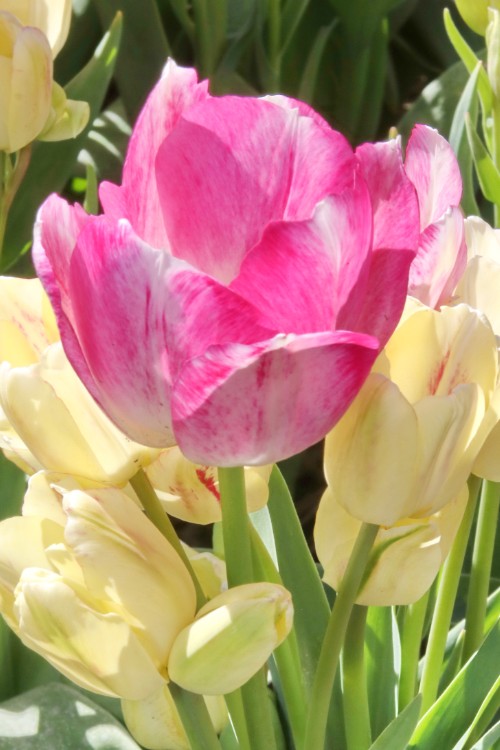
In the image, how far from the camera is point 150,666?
275 millimetres

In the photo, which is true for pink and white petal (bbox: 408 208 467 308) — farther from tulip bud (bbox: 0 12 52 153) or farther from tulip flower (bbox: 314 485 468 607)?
tulip bud (bbox: 0 12 52 153)

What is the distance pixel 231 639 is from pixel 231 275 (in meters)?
0.09

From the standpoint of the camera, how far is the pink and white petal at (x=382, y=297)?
0.25 meters

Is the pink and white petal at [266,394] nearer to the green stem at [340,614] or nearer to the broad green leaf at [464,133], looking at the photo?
the green stem at [340,614]

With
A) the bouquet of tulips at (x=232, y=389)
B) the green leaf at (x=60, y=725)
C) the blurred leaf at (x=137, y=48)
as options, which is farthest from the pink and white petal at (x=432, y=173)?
the blurred leaf at (x=137, y=48)

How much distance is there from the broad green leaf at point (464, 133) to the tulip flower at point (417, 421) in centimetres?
37

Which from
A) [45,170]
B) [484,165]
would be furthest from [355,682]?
[45,170]

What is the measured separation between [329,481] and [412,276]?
6 centimetres

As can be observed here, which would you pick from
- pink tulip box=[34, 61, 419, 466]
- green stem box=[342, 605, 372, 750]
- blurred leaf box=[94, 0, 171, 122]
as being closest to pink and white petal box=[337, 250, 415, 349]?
pink tulip box=[34, 61, 419, 466]

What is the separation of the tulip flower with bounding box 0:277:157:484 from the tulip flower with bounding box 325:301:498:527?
0.19ft

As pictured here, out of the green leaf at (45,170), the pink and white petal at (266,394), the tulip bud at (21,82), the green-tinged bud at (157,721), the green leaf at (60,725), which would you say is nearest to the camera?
the pink and white petal at (266,394)

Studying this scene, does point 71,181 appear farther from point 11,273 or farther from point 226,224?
point 226,224

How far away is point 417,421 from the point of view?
274 millimetres

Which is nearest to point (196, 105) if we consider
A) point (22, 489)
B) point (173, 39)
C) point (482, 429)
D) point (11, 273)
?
point (482, 429)
